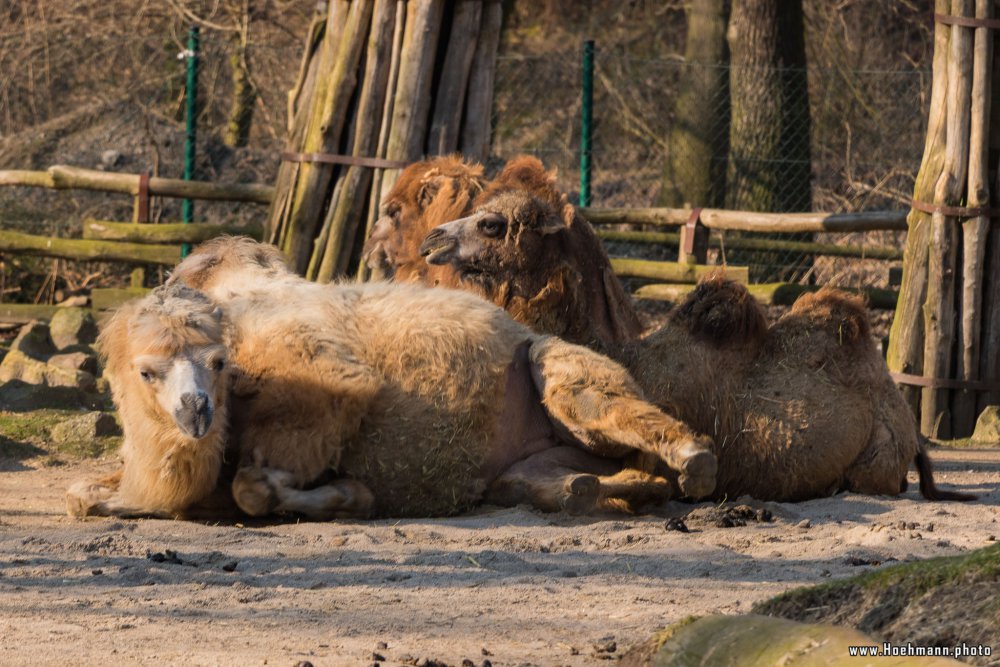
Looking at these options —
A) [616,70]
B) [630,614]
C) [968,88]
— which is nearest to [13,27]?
[616,70]

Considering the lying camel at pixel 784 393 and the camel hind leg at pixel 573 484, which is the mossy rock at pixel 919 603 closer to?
the camel hind leg at pixel 573 484

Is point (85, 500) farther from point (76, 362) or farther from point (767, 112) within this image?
point (767, 112)

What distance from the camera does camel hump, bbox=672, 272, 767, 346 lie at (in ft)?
21.0

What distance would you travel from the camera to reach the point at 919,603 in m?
3.37

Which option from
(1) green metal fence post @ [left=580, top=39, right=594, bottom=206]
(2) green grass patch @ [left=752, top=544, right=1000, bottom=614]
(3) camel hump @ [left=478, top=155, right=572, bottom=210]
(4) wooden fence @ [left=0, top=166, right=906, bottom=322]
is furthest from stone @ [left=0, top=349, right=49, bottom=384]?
(2) green grass patch @ [left=752, top=544, right=1000, bottom=614]

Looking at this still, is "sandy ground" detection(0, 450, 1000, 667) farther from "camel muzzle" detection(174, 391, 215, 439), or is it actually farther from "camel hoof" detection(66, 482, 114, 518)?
"camel muzzle" detection(174, 391, 215, 439)

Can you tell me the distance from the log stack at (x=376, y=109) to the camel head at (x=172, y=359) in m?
3.08

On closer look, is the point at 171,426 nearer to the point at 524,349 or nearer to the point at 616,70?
the point at 524,349

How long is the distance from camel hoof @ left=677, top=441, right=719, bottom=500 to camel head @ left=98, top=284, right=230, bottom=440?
1777 mm

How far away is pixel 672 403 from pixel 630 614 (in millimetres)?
2146

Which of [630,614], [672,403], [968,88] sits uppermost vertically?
[968,88]

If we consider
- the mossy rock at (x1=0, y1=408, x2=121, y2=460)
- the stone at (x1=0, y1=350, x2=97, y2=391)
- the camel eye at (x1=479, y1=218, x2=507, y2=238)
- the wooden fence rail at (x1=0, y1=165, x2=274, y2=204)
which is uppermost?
the wooden fence rail at (x1=0, y1=165, x2=274, y2=204)

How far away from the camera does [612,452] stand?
6.18 m

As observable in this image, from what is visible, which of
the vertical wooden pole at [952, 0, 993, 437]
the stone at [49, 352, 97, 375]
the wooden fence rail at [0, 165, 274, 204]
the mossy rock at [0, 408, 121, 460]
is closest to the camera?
the mossy rock at [0, 408, 121, 460]
